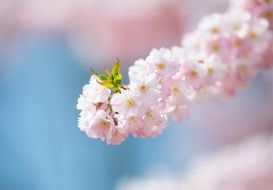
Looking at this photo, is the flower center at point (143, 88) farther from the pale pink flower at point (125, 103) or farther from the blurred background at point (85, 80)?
the blurred background at point (85, 80)

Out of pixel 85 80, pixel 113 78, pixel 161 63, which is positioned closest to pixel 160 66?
pixel 161 63

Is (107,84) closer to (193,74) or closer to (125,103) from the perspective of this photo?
(125,103)

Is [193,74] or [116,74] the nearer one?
[116,74]

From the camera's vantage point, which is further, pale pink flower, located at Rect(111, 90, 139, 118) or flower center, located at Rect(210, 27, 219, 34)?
flower center, located at Rect(210, 27, 219, 34)

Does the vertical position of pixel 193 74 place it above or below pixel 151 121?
above

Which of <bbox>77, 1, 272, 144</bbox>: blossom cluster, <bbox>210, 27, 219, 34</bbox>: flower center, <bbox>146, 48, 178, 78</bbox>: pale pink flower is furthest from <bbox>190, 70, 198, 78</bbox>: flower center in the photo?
<bbox>210, 27, 219, 34</bbox>: flower center

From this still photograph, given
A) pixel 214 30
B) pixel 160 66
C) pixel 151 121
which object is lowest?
pixel 151 121

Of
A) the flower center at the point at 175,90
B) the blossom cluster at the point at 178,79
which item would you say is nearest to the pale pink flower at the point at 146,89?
the blossom cluster at the point at 178,79

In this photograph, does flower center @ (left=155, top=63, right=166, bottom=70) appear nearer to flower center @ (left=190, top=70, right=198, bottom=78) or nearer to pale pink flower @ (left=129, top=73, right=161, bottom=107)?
pale pink flower @ (left=129, top=73, right=161, bottom=107)
